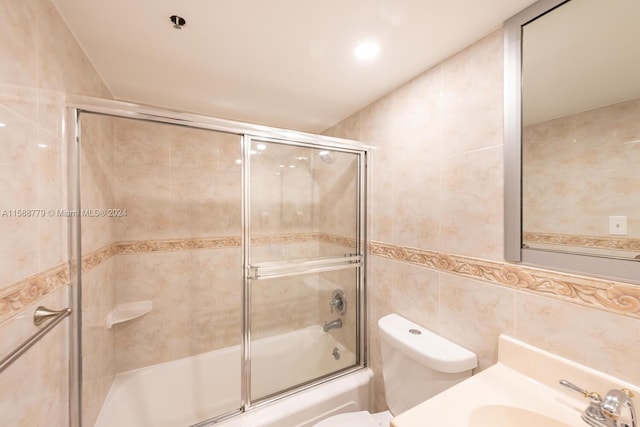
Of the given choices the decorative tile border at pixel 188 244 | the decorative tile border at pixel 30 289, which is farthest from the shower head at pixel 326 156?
the decorative tile border at pixel 30 289

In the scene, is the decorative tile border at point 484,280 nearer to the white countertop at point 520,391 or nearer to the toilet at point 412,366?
the white countertop at point 520,391

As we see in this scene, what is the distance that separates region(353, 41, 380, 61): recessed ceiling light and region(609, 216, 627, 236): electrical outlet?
1.02 metres

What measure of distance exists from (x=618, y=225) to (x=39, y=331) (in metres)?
1.75

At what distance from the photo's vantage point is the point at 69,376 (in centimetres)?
95

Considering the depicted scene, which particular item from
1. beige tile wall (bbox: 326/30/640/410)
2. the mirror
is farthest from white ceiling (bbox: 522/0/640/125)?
beige tile wall (bbox: 326/30/640/410)

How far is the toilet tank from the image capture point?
3.18 ft

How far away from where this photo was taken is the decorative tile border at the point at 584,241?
0.66 m

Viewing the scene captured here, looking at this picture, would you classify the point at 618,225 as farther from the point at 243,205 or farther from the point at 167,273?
the point at 167,273

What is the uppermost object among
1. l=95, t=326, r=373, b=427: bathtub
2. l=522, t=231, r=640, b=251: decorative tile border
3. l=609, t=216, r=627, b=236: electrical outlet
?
l=609, t=216, r=627, b=236: electrical outlet

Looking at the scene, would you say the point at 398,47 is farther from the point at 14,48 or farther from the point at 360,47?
the point at 14,48

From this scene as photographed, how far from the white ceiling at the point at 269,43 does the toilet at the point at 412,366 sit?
1312 millimetres

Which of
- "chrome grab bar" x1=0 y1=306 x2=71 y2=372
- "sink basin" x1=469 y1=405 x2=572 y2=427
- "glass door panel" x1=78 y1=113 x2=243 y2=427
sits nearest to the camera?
"chrome grab bar" x1=0 y1=306 x2=71 y2=372

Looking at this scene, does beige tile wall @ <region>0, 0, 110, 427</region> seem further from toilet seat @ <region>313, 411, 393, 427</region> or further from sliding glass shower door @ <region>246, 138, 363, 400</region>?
toilet seat @ <region>313, 411, 393, 427</region>

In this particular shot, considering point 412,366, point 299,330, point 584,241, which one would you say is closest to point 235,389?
point 299,330
